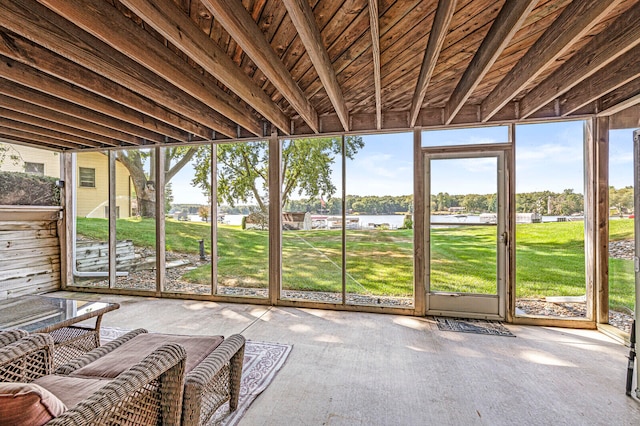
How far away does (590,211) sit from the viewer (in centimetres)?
352

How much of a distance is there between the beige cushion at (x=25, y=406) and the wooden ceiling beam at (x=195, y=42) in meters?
1.74

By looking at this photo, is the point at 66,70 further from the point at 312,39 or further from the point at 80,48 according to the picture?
the point at 312,39

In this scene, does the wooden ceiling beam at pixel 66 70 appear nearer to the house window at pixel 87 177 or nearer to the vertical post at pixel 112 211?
the vertical post at pixel 112 211

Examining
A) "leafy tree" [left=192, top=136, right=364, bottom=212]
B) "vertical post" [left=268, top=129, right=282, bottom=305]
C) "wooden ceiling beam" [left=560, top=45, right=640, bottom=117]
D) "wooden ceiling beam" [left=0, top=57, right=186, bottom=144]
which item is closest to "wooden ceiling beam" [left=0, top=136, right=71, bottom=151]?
"wooden ceiling beam" [left=0, top=57, right=186, bottom=144]

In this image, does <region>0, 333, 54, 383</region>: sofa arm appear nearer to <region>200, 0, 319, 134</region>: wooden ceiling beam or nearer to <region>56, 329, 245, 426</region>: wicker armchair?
<region>56, 329, 245, 426</region>: wicker armchair

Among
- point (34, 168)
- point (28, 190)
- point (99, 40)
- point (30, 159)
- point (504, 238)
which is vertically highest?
point (99, 40)

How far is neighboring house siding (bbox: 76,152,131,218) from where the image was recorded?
5.12 metres

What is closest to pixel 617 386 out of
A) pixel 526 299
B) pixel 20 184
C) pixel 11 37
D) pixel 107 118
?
pixel 526 299

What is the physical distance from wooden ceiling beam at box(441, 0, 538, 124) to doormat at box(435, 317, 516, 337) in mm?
2573

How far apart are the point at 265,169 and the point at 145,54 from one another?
2.51 m

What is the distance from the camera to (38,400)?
36.7 inches

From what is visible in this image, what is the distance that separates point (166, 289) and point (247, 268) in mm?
1433

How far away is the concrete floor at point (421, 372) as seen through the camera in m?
2.02

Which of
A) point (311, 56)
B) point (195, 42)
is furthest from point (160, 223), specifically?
point (311, 56)
